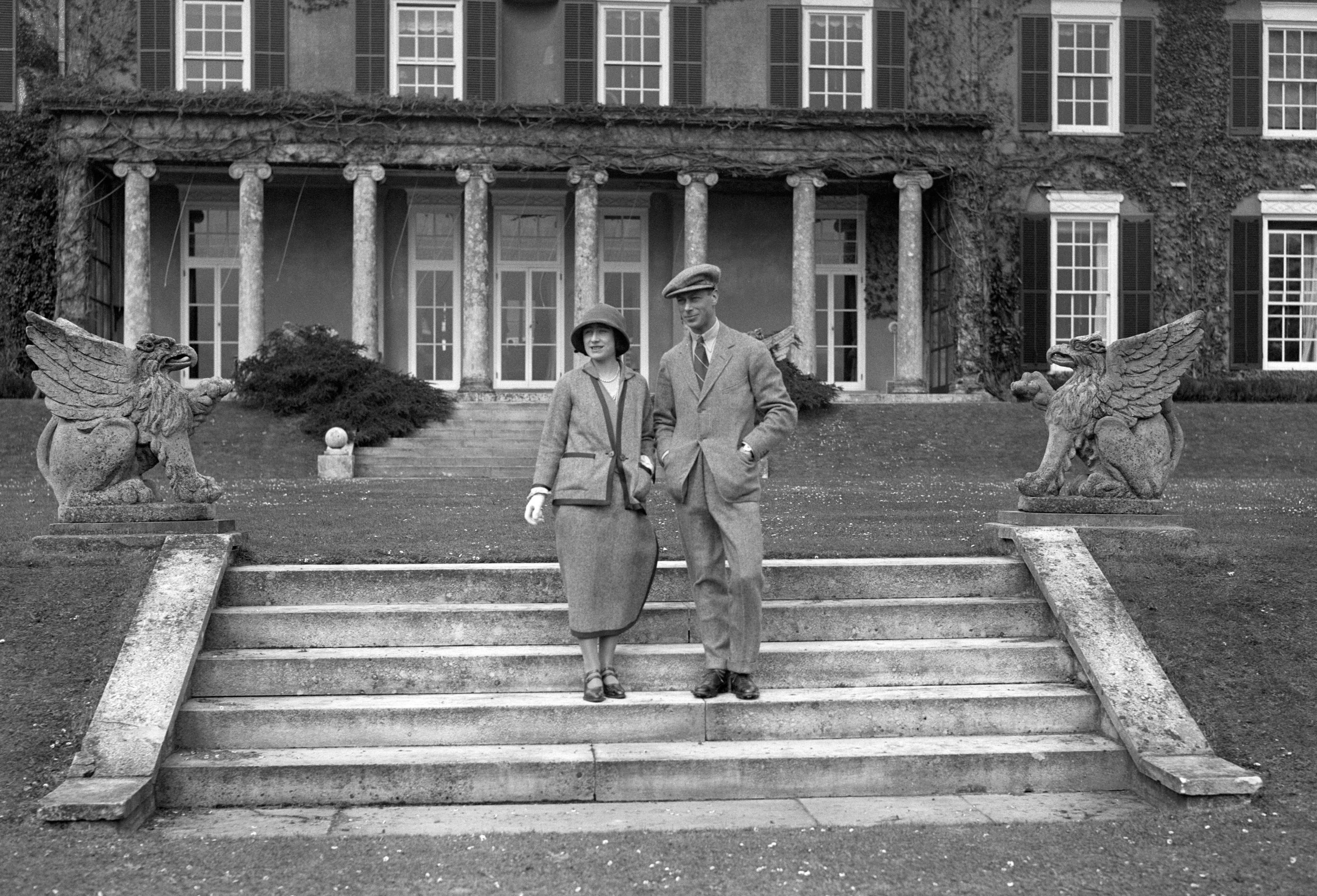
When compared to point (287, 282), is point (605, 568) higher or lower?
lower

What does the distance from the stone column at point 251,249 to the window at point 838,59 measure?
9.94 meters

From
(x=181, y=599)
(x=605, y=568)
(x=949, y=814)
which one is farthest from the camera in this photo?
(x=181, y=599)

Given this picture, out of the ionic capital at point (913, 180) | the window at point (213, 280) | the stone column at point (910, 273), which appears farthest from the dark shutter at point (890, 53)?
the window at point (213, 280)

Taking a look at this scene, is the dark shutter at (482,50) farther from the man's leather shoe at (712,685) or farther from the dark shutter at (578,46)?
the man's leather shoe at (712,685)

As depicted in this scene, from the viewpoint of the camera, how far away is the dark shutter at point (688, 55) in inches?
986

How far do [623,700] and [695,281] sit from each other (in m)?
1.98

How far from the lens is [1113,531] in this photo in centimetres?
796

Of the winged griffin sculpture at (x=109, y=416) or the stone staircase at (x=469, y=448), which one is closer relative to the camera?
the winged griffin sculpture at (x=109, y=416)

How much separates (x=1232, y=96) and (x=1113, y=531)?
2125 cm

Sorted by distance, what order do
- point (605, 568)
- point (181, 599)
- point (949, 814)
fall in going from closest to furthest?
point (949, 814), point (605, 568), point (181, 599)

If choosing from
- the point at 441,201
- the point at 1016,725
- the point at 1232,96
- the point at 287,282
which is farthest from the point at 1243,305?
the point at 1016,725

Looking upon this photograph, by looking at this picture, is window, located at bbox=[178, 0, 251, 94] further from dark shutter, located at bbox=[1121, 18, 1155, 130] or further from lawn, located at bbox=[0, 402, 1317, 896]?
dark shutter, located at bbox=[1121, 18, 1155, 130]

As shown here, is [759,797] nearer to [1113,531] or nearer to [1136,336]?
[1113,531]

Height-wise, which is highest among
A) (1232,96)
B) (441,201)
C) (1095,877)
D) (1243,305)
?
(1232,96)
